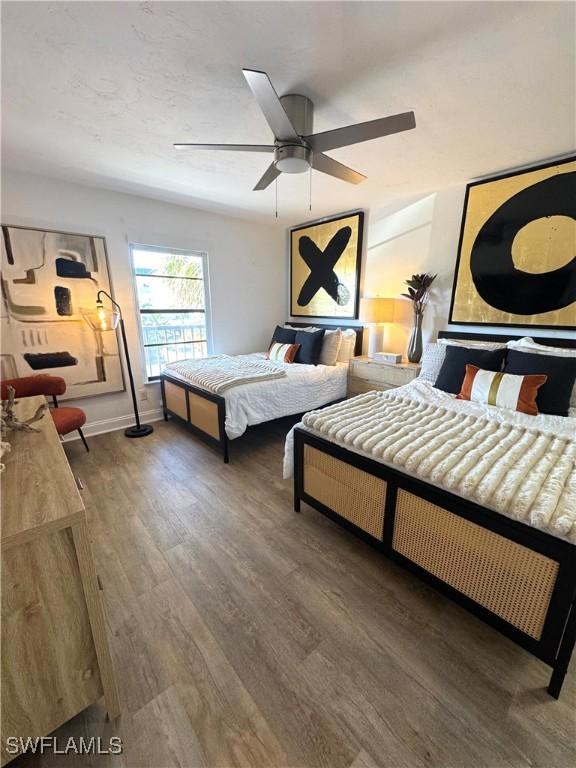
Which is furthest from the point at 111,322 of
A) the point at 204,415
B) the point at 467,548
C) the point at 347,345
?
the point at 467,548

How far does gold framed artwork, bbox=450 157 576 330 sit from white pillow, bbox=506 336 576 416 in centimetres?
23

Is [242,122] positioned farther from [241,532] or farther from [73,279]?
[241,532]

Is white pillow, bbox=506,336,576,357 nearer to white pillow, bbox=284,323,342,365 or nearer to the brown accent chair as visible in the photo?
white pillow, bbox=284,323,342,365

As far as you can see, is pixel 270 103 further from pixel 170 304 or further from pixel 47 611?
pixel 170 304

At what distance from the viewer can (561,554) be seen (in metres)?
1.11

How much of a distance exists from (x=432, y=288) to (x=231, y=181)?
237 cm

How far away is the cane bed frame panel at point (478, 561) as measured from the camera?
46.9 inches

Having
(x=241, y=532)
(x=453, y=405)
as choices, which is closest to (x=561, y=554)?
(x=453, y=405)

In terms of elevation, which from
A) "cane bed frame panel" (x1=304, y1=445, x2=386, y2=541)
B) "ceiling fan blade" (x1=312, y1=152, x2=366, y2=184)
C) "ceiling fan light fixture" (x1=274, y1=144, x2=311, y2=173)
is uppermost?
"ceiling fan blade" (x1=312, y1=152, x2=366, y2=184)

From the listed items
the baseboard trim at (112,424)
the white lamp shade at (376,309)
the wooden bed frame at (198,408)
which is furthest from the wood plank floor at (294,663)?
the white lamp shade at (376,309)

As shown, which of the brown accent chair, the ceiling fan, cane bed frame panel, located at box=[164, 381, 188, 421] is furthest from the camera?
cane bed frame panel, located at box=[164, 381, 188, 421]

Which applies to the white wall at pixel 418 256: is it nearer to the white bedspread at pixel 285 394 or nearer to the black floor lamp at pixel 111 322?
the white bedspread at pixel 285 394

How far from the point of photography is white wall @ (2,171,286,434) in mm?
2961

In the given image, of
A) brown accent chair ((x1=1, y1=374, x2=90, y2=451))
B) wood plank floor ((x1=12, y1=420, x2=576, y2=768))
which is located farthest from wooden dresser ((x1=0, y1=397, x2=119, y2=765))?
brown accent chair ((x1=1, y1=374, x2=90, y2=451))
